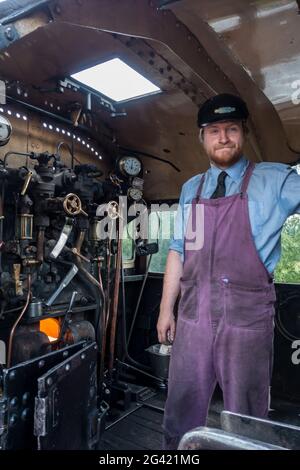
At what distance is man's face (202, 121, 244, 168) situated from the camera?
1567mm

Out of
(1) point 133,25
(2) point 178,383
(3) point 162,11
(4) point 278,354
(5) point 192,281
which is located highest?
(3) point 162,11

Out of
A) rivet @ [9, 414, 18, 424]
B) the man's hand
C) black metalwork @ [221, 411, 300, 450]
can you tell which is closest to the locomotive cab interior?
rivet @ [9, 414, 18, 424]

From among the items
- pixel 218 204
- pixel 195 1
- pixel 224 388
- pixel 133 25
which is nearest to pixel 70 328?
pixel 224 388

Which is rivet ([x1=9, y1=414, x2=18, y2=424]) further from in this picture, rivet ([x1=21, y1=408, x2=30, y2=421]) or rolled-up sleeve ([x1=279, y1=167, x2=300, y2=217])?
rolled-up sleeve ([x1=279, y1=167, x2=300, y2=217])

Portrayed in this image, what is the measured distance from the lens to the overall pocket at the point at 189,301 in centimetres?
149

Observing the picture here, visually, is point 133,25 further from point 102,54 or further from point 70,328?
point 70,328

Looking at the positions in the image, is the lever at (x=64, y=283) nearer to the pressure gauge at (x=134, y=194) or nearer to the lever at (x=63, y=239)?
the lever at (x=63, y=239)

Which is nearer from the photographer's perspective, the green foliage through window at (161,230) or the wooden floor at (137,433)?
the wooden floor at (137,433)

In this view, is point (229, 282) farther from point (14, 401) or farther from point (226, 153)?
point (14, 401)

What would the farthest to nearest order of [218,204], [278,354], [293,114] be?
[278,354] → [293,114] → [218,204]

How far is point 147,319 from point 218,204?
2.19 m

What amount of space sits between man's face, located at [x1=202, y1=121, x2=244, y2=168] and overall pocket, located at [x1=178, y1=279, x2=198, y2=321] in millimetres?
605

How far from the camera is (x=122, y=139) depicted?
296cm
